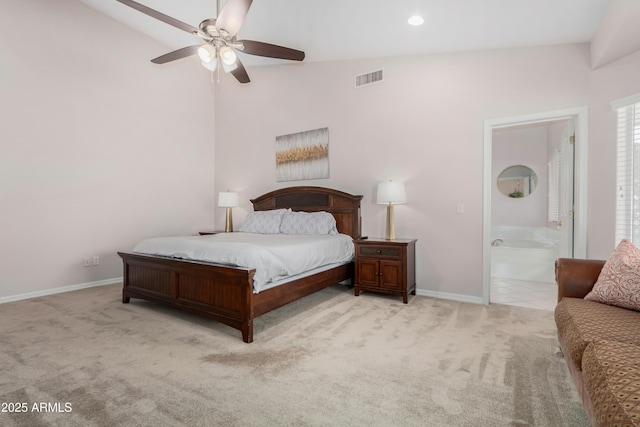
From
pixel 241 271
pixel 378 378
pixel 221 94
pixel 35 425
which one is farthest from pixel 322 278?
pixel 221 94

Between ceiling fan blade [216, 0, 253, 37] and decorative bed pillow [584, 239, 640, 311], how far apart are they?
10.1 ft

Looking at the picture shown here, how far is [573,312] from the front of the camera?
1.86 m

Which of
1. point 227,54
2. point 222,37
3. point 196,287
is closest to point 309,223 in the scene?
point 196,287

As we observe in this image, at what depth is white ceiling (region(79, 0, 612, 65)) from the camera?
2854 millimetres

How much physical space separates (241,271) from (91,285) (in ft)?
10.1

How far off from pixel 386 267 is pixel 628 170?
2397 mm

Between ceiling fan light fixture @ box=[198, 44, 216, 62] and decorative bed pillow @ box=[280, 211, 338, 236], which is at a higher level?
ceiling fan light fixture @ box=[198, 44, 216, 62]

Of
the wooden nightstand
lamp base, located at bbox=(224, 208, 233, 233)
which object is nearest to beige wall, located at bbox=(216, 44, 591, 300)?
the wooden nightstand

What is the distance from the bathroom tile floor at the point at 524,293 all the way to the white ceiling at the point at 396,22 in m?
2.78

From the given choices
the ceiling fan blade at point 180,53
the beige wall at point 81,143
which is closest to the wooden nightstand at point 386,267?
the ceiling fan blade at point 180,53

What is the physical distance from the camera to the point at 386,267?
12.3 feet

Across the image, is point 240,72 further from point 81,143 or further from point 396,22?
point 81,143

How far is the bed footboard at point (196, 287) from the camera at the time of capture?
8.43ft

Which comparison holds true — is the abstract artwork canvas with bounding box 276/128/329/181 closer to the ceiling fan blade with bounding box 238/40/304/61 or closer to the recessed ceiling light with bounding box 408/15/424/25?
the ceiling fan blade with bounding box 238/40/304/61
